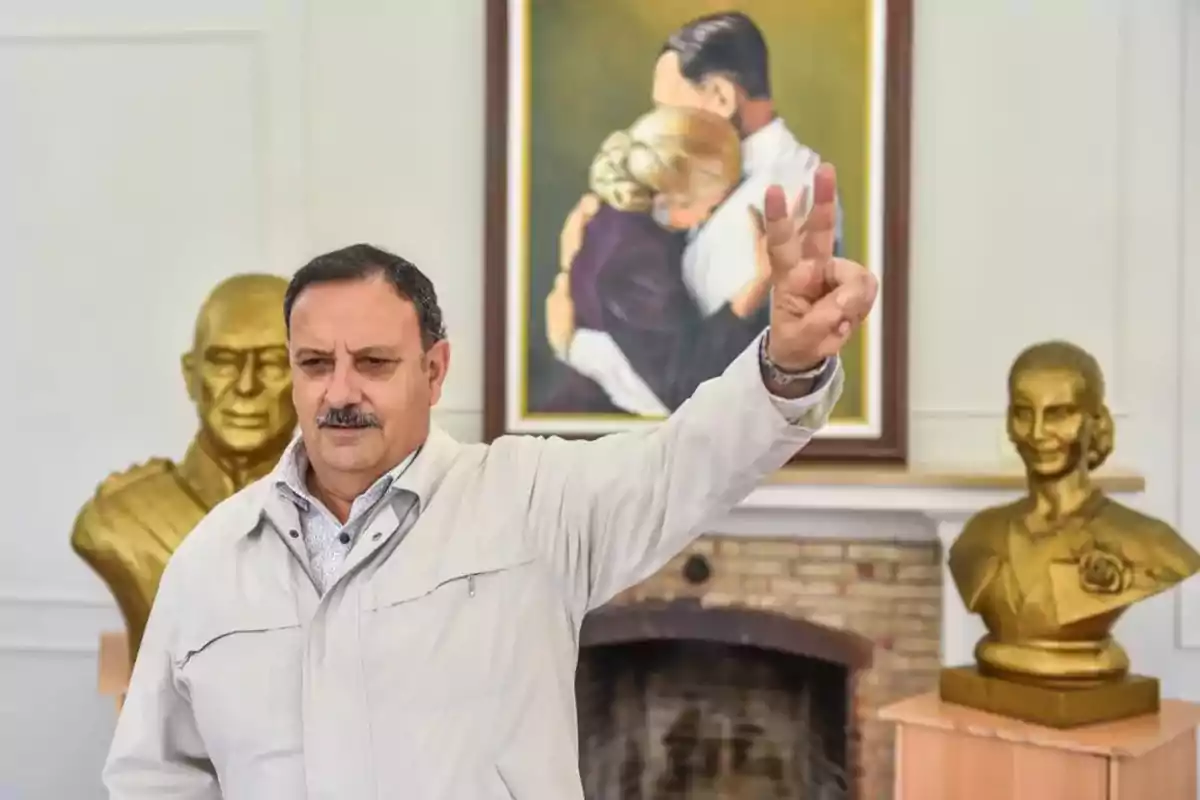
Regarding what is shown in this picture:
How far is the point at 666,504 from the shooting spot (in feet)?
3.73

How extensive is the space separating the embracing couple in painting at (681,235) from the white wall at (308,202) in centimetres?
27

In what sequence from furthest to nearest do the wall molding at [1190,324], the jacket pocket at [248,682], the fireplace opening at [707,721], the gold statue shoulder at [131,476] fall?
the fireplace opening at [707,721] → the wall molding at [1190,324] → the gold statue shoulder at [131,476] → the jacket pocket at [248,682]

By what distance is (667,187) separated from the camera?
2.59 metres

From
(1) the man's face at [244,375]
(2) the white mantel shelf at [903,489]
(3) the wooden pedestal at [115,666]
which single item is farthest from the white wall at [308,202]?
(1) the man's face at [244,375]

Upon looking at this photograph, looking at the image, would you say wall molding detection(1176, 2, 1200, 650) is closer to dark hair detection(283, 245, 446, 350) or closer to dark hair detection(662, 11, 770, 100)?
dark hair detection(662, 11, 770, 100)

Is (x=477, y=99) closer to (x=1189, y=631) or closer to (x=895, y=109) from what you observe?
(x=895, y=109)

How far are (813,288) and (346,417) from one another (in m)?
0.47

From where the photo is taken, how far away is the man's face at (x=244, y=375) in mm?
2059

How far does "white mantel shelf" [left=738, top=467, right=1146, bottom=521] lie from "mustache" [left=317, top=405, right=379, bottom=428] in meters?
1.44

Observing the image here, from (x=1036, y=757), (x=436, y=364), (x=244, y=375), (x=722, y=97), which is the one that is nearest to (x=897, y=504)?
(x=1036, y=757)

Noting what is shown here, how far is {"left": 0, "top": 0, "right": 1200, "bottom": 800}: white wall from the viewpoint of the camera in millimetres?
2496

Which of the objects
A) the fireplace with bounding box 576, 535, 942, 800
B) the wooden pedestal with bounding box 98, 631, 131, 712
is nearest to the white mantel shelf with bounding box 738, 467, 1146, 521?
the fireplace with bounding box 576, 535, 942, 800

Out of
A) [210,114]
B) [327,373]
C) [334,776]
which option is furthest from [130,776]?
[210,114]

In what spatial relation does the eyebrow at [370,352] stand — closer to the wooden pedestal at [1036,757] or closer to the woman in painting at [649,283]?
the wooden pedestal at [1036,757]
